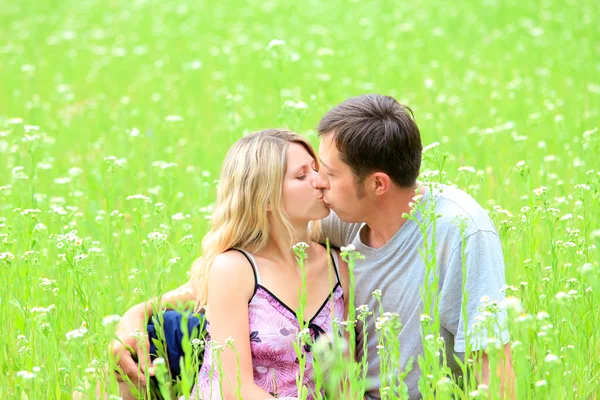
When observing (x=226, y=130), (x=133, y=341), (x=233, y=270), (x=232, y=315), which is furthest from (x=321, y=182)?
(x=226, y=130)

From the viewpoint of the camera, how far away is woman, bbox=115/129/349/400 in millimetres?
3016

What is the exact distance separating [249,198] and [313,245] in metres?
0.37

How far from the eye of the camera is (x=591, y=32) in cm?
970

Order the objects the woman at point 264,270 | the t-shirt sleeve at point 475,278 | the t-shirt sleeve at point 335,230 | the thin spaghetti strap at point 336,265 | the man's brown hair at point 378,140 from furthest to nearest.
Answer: the t-shirt sleeve at point 335,230 → the thin spaghetti strap at point 336,265 → the man's brown hair at point 378,140 → the woman at point 264,270 → the t-shirt sleeve at point 475,278

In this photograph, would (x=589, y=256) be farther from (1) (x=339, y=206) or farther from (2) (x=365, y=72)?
(2) (x=365, y=72)

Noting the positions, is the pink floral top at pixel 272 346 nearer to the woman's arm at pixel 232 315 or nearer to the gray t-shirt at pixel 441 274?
the woman's arm at pixel 232 315

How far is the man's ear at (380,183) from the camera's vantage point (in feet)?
10.4

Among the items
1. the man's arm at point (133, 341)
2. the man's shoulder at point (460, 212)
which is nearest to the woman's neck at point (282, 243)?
the man's arm at point (133, 341)

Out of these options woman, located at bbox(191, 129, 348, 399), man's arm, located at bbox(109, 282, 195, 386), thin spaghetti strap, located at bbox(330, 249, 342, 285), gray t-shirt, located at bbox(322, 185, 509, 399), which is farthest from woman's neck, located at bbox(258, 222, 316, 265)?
man's arm, located at bbox(109, 282, 195, 386)

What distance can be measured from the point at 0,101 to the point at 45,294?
4920 mm

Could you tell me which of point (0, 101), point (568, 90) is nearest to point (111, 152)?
point (0, 101)

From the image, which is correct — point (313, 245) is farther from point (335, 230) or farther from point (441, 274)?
point (441, 274)

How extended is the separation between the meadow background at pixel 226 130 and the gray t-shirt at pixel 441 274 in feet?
0.42

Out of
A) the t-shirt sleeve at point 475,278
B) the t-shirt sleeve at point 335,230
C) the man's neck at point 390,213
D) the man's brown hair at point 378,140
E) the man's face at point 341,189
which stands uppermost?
the man's brown hair at point 378,140
